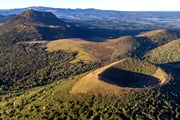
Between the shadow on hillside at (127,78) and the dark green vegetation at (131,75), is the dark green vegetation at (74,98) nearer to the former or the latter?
the dark green vegetation at (131,75)

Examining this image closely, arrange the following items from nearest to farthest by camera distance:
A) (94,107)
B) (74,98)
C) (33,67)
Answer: (94,107), (74,98), (33,67)

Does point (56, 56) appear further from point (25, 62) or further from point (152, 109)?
point (152, 109)

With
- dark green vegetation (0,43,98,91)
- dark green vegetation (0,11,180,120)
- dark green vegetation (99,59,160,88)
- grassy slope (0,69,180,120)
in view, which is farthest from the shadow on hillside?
dark green vegetation (0,43,98,91)

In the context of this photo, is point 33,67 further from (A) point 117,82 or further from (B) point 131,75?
(A) point 117,82

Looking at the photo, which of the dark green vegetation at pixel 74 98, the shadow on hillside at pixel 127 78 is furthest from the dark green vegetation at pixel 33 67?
the shadow on hillside at pixel 127 78

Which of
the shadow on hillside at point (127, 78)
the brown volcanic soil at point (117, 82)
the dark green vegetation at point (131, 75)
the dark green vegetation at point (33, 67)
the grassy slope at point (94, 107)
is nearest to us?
the grassy slope at point (94, 107)

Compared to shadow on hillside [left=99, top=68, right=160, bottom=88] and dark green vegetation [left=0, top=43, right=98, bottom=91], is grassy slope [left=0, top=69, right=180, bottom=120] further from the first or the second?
dark green vegetation [left=0, top=43, right=98, bottom=91]

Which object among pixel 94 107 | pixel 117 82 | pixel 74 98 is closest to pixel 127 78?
pixel 117 82

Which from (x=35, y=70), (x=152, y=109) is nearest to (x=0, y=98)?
(x=35, y=70)
